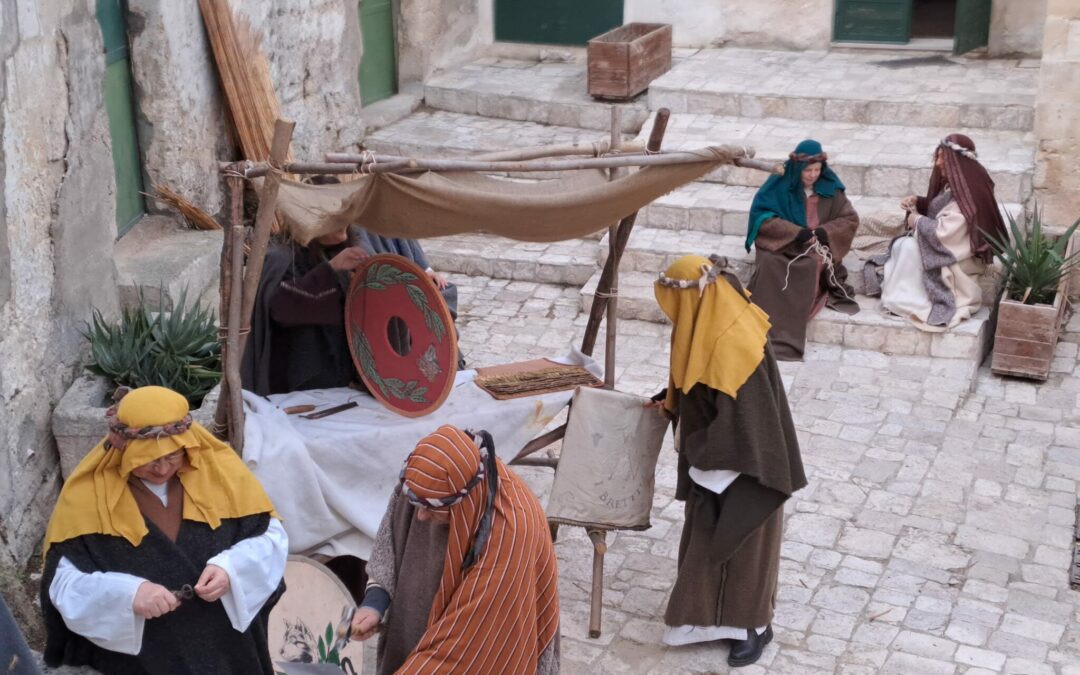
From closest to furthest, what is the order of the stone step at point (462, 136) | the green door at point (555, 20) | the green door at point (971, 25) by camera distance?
the stone step at point (462, 136) < the green door at point (971, 25) < the green door at point (555, 20)

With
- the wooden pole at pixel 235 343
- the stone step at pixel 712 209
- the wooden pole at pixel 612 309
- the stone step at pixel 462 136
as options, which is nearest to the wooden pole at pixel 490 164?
the wooden pole at pixel 235 343

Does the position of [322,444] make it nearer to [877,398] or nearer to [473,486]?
[473,486]

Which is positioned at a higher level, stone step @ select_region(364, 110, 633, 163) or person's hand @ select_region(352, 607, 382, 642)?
stone step @ select_region(364, 110, 633, 163)

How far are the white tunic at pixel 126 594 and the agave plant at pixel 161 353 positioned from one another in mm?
2261

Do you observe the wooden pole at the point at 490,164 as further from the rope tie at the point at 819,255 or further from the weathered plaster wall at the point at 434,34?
the weathered plaster wall at the point at 434,34

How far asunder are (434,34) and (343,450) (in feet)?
23.5

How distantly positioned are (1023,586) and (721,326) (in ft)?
6.83

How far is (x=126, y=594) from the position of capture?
372 centimetres

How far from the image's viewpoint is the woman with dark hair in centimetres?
792

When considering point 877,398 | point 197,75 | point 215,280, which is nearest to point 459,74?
point 197,75

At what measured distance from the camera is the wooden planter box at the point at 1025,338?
302 inches

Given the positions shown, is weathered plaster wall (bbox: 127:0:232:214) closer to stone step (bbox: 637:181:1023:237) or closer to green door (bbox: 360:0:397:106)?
green door (bbox: 360:0:397:106)

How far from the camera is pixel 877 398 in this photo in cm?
754

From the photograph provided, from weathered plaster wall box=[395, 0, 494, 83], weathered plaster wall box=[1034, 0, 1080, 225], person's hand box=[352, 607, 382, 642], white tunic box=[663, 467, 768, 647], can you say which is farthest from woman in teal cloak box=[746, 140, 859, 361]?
person's hand box=[352, 607, 382, 642]
